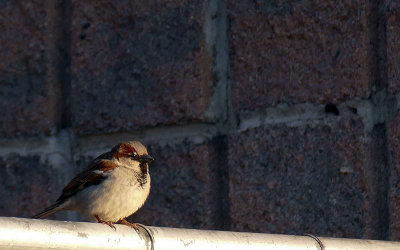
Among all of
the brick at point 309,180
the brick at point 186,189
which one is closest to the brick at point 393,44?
the brick at point 309,180

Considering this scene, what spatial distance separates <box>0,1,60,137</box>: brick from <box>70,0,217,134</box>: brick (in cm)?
13

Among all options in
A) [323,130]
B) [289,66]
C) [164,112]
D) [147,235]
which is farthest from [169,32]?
[147,235]

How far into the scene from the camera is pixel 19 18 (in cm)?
292

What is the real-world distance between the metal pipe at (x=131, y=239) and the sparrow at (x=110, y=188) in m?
1.06

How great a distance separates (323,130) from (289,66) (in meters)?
0.23

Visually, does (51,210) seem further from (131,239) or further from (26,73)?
(131,239)

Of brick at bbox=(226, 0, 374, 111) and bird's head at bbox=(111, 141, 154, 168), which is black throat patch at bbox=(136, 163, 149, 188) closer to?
bird's head at bbox=(111, 141, 154, 168)

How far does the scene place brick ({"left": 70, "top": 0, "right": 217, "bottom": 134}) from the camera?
2.56 m

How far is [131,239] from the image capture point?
4.83ft

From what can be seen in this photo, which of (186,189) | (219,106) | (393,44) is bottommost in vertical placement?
(186,189)

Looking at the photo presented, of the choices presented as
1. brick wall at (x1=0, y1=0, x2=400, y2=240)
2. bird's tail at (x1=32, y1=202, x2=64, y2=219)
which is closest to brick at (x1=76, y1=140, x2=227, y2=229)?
brick wall at (x1=0, y1=0, x2=400, y2=240)

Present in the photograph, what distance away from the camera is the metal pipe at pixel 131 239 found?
1315 millimetres

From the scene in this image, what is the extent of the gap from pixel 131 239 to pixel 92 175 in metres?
1.24

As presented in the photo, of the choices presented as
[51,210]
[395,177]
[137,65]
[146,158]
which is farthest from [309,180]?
[51,210]
